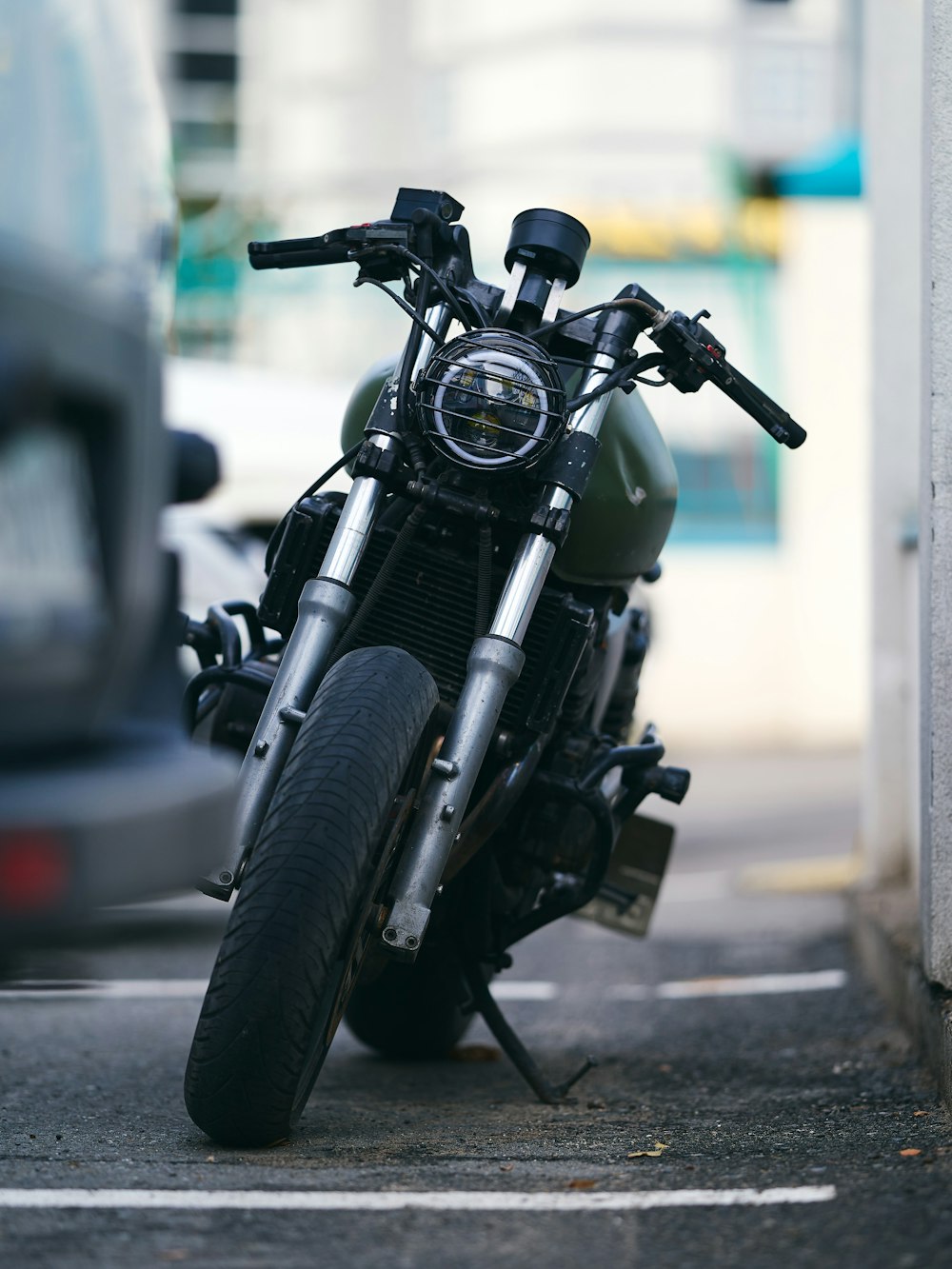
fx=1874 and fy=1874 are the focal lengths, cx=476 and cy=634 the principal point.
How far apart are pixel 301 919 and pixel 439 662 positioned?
846 millimetres

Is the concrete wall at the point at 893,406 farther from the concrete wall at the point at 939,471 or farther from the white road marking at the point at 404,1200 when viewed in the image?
the white road marking at the point at 404,1200

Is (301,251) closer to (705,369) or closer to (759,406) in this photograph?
(705,369)

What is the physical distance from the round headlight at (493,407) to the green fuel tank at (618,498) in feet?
0.77

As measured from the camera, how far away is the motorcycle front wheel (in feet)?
→ 10.6

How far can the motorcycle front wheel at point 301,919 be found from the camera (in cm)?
324

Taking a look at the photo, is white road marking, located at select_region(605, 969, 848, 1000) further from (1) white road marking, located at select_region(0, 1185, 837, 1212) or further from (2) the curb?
(1) white road marking, located at select_region(0, 1185, 837, 1212)

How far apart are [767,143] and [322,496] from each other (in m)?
17.0

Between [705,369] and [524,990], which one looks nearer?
[705,369]

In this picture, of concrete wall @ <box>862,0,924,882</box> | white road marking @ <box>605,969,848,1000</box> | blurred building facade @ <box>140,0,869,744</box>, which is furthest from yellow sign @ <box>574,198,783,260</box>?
white road marking @ <box>605,969,848,1000</box>

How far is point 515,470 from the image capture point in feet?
12.3

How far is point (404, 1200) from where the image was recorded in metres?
3.11

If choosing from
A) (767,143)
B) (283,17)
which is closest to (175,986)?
(767,143)

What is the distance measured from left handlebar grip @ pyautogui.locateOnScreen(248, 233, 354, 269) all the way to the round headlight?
0.58 metres

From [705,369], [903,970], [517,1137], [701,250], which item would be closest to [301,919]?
[517,1137]
